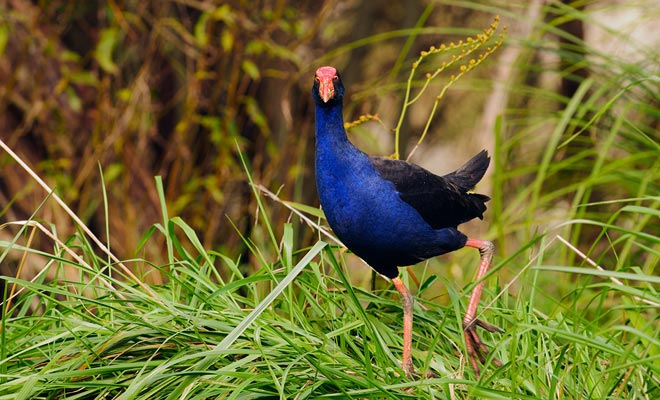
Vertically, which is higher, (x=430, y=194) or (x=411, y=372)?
(x=430, y=194)

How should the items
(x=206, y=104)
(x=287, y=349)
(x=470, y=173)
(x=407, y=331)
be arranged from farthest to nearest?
(x=206, y=104) < (x=470, y=173) < (x=407, y=331) < (x=287, y=349)

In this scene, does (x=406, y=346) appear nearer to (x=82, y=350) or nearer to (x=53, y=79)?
(x=82, y=350)

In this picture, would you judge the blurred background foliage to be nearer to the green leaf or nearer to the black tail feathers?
the green leaf

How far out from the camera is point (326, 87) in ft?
7.43

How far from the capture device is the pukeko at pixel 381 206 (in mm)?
2215

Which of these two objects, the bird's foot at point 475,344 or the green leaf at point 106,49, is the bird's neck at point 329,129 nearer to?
the bird's foot at point 475,344

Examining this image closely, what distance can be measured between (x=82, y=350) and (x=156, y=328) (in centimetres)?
22

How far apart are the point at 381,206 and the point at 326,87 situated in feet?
1.10

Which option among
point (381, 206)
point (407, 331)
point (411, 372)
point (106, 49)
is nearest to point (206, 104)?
point (106, 49)

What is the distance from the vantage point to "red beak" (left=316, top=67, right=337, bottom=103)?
226 centimetres

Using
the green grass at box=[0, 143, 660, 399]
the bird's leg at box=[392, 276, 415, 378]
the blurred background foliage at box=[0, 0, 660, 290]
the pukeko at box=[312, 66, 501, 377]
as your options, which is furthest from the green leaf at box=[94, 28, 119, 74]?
the bird's leg at box=[392, 276, 415, 378]

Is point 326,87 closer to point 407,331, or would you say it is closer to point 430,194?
point 430,194

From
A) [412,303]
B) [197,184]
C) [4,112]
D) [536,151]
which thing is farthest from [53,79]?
[412,303]

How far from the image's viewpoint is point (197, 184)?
17.5ft
